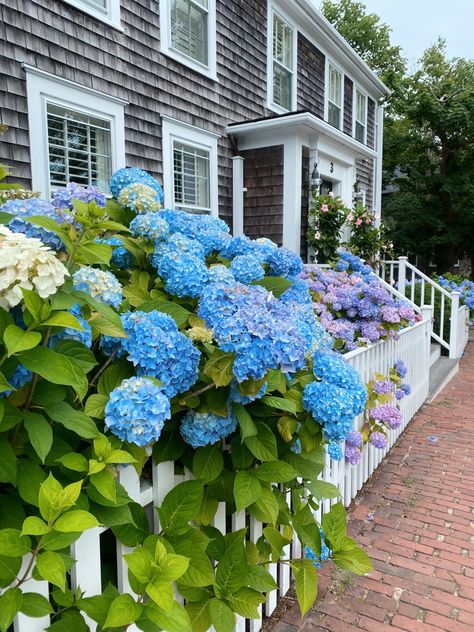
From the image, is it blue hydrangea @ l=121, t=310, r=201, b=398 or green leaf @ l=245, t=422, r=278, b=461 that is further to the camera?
green leaf @ l=245, t=422, r=278, b=461

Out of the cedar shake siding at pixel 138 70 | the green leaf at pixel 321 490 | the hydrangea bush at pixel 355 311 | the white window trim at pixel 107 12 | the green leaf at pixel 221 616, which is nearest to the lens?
the green leaf at pixel 221 616

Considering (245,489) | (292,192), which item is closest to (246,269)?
(245,489)

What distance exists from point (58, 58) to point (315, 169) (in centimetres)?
435

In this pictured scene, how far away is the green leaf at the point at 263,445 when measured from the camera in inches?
55.0

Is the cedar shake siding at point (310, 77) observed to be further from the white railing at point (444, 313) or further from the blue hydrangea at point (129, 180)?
the blue hydrangea at point (129, 180)

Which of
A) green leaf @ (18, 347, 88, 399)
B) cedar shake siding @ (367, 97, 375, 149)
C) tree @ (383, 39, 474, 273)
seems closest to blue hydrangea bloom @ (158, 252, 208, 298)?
green leaf @ (18, 347, 88, 399)

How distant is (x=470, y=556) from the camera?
2.76 m

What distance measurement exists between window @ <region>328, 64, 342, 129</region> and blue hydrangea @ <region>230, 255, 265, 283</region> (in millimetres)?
10369

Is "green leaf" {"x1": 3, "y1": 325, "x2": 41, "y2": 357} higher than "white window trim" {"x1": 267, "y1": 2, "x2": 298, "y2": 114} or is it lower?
lower

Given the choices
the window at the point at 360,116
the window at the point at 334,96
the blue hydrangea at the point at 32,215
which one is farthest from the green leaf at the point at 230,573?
the window at the point at 360,116

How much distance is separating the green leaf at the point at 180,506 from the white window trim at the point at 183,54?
6.44m

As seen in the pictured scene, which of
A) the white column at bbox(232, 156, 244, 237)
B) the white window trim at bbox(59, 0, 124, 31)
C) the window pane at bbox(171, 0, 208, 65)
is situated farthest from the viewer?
the white column at bbox(232, 156, 244, 237)

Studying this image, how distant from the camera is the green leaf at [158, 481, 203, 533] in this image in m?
1.30

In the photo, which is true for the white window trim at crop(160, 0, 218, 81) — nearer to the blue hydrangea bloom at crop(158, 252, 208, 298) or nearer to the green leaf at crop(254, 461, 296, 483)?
the blue hydrangea bloom at crop(158, 252, 208, 298)
